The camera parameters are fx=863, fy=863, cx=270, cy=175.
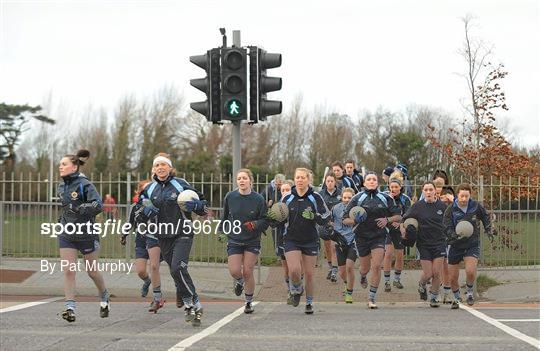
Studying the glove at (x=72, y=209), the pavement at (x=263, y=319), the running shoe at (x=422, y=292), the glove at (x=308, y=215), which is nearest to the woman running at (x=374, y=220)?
the pavement at (x=263, y=319)

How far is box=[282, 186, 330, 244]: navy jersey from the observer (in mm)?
12023

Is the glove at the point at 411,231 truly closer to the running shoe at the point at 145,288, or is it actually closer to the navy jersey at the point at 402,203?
the navy jersey at the point at 402,203

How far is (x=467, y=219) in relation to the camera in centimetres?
1283

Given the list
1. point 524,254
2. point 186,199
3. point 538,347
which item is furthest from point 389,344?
point 524,254

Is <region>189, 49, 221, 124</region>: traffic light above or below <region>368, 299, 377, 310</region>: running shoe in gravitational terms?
above

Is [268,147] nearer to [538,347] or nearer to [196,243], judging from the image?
[196,243]

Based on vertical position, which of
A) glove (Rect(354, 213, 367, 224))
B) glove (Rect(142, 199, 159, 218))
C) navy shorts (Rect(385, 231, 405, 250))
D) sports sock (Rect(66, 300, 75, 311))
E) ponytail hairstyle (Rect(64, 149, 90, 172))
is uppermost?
ponytail hairstyle (Rect(64, 149, 90, 172))

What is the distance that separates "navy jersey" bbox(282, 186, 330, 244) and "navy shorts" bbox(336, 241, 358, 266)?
2276 mm

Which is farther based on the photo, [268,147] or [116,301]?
[268,147]

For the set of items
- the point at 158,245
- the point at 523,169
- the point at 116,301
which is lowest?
the point at 116,301

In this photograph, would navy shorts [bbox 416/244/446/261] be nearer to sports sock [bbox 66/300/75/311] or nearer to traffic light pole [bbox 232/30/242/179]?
traffic light pole [bbox 232/30/242/179]

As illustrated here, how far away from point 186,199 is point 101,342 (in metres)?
2.50

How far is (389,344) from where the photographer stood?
8539mm

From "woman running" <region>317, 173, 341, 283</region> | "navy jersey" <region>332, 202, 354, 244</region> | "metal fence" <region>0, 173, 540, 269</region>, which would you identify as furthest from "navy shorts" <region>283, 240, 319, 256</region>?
"metal fence" <region>0, 173, 540, 269</region>
